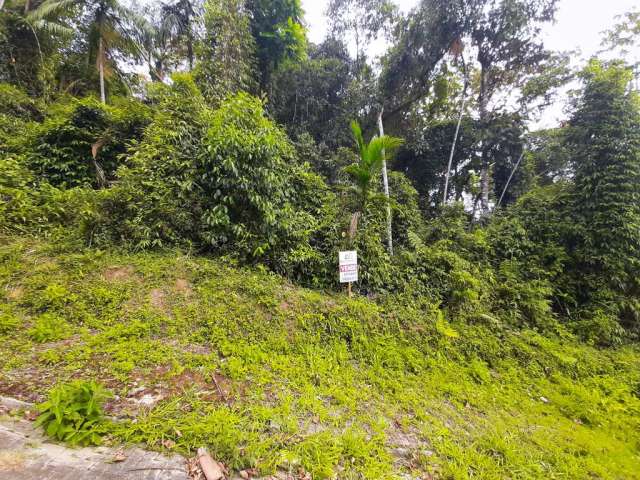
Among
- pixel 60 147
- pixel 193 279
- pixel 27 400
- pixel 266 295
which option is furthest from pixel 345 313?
pixel 60 147

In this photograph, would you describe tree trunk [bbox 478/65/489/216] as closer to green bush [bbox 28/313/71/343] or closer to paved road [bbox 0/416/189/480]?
paved road [bbox 0/416/189/480]

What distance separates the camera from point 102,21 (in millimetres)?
7512

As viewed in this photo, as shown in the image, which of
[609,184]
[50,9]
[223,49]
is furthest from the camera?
[50,9]

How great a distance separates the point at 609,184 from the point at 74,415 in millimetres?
8969

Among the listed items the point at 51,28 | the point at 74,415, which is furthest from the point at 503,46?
the point at 51,28

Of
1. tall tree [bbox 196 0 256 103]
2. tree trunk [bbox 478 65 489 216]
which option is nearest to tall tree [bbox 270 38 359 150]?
tall tree [bbox 196 0 256 103]

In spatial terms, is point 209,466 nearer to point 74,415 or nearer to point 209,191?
point 74,415

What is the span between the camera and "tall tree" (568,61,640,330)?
4.97 meters

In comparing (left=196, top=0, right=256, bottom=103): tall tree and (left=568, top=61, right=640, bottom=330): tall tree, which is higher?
(left=196, top=0, right=256, bottom=103): tall tree

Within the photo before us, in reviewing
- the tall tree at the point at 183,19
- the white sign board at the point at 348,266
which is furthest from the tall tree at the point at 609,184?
the tall tree at the point at 183,19

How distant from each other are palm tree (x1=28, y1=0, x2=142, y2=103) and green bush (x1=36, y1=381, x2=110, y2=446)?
29.3 ft

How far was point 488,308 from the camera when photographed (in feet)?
15.9

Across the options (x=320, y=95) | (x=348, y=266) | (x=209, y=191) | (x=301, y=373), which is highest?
(x=320, y=95)

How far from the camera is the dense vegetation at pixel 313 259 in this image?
2.12m
